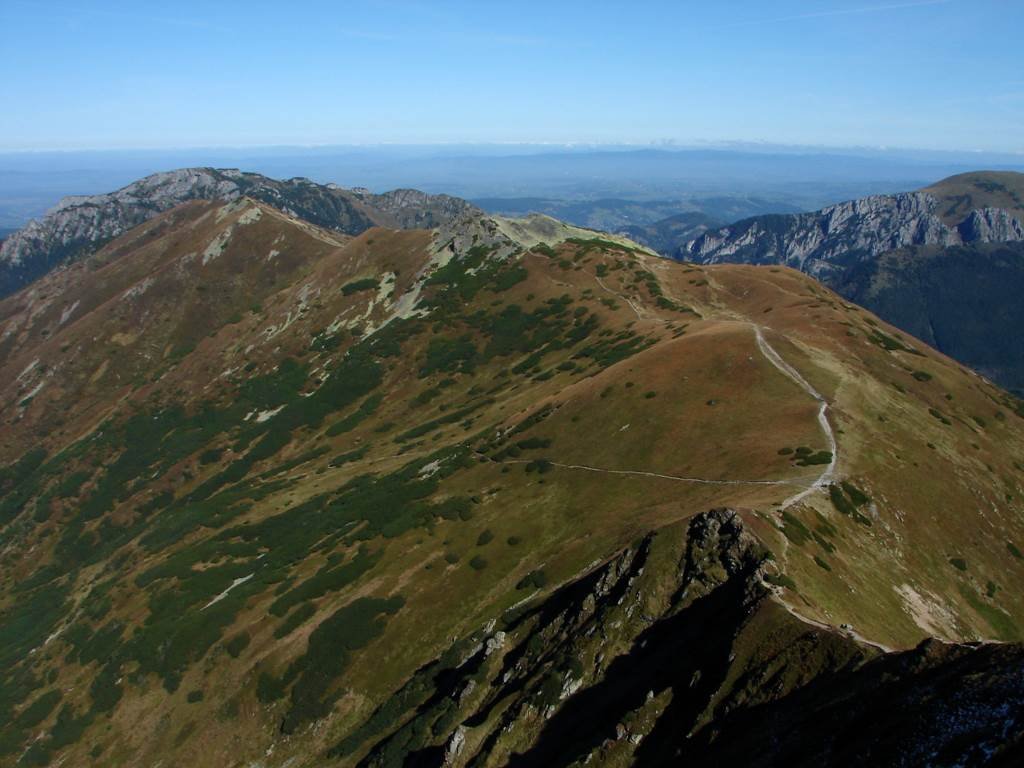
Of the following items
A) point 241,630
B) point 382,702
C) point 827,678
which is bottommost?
point 241,630

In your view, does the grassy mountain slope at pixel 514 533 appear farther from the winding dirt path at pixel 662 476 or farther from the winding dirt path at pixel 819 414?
the winding dirt path at pixel 819 414

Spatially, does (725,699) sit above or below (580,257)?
below

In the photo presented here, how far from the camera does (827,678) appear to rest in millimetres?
26234

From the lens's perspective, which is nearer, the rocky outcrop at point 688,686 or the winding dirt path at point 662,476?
the rocky outcrop at point 688,686

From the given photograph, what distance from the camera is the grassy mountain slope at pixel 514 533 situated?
3756 cm

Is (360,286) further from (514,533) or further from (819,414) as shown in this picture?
(819,414)

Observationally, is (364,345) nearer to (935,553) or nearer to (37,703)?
(37,703)

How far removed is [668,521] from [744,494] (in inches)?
268

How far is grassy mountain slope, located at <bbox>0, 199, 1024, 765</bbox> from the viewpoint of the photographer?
37.6 m

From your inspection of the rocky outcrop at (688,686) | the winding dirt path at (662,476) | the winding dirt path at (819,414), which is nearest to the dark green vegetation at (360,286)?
the winding dirt path at (662,476)

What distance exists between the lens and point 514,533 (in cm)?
5909

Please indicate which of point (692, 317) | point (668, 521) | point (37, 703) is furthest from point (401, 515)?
point (692, 317)

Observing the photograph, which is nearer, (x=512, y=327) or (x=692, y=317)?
(x=692, y=317)

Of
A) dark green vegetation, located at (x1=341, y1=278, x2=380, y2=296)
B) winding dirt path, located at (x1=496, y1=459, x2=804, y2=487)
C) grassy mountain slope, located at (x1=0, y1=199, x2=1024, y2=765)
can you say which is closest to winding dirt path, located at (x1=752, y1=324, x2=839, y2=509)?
grassy mountain slope, located at (x1=0, y1=199, x2=1024, y2=765)
